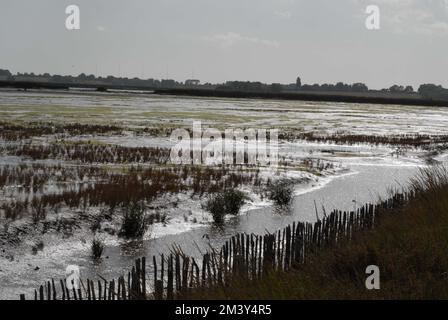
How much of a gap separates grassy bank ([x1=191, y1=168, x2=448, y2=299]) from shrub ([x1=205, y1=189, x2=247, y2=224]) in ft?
22.3

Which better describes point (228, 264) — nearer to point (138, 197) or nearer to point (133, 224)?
point (133, 224)

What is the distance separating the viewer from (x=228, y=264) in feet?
30.0

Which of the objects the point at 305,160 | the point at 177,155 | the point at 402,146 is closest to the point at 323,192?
the point at 305,160

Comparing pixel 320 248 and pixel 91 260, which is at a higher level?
pixel 320 248

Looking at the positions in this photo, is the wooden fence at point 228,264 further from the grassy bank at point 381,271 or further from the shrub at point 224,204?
the shrub at point 224,204

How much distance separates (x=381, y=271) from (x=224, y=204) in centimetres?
1005

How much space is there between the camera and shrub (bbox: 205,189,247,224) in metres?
16.3

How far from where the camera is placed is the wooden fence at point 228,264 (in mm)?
7578

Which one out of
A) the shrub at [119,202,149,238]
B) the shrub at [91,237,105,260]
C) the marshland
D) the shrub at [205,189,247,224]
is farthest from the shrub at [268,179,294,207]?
the shrub at [91,237,105,260]

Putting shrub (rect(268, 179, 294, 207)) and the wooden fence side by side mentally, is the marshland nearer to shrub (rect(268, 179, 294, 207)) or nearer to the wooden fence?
shrub (rect(268, 179, 294, 207))

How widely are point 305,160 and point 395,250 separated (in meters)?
22.8
